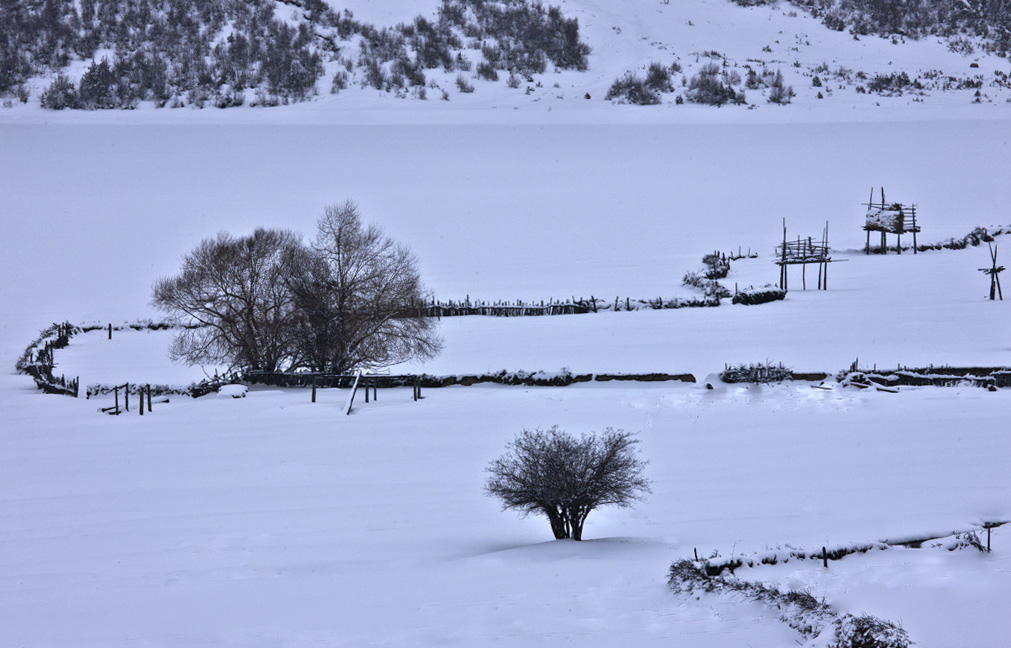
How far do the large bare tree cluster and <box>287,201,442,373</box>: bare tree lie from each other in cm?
3

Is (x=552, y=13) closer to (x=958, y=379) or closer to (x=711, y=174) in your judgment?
(x=711, y=174)

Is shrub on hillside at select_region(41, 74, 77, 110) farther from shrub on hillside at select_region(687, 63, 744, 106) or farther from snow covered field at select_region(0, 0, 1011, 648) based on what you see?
shrub on hillside at select_region(687, 63, 744, 106)

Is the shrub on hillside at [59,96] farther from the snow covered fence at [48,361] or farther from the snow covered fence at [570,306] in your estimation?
the snow covered fence at [570,306]

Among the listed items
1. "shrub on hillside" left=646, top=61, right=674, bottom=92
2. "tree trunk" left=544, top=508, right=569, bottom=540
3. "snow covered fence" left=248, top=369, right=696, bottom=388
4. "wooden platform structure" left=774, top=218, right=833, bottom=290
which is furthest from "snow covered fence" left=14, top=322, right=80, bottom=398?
"shrub on hillside" left=646, top=61, right=674, bottom=92

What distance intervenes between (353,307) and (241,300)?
3237 millimetres

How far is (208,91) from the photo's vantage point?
8362 centimetres

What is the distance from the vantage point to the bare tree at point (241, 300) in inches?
1059

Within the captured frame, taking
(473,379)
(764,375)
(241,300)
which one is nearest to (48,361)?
(241,300)

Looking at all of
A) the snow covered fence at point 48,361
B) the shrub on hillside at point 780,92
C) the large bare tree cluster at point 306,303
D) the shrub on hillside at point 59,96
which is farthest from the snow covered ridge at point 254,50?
the large bare tree cluster at point 306,303

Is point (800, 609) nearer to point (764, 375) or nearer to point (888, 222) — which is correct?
point (764, 375)

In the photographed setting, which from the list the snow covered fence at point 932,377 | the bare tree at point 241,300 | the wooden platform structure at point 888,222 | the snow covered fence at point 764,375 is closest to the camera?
the snow covered fence at point 932,377

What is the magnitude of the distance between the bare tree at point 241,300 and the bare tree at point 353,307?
66 cm

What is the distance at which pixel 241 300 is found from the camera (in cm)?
2736

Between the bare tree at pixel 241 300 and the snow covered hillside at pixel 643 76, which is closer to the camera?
the bare tree at pixel 241 300
